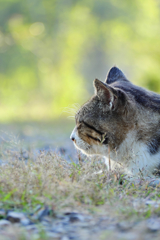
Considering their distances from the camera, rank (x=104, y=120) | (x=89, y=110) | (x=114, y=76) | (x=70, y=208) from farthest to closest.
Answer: (x=114, y=76) → (x=89, y=110) → (x=104, y=120) → (x=70, y=208)

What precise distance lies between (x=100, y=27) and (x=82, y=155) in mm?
18761

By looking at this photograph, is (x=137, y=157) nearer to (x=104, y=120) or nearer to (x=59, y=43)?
(x=104, y=120)

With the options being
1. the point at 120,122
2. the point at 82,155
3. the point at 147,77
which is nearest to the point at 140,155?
the point at 120,122

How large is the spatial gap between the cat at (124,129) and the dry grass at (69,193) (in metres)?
0.37

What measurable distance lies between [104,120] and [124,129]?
0.68 ft

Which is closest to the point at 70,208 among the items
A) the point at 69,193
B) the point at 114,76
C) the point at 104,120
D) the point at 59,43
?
the point at 69,193

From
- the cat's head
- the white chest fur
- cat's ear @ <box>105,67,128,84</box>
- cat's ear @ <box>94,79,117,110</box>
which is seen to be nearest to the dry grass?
the white chest fur

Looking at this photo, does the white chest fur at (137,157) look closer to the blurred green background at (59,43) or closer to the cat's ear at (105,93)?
the cat's ear at (105,93)

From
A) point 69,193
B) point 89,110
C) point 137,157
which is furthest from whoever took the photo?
point 89,110

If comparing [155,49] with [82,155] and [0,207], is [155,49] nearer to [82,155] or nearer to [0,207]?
[82,155]

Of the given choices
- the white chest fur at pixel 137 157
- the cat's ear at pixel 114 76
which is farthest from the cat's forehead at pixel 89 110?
the cat's ear at pixel 114 76

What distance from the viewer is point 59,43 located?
21516 mm

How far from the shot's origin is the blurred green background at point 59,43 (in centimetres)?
1803

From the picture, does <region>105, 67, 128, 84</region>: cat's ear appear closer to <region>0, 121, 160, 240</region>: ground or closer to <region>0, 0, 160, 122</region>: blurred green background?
<region>0, 121, 160, 240</region>: ground
